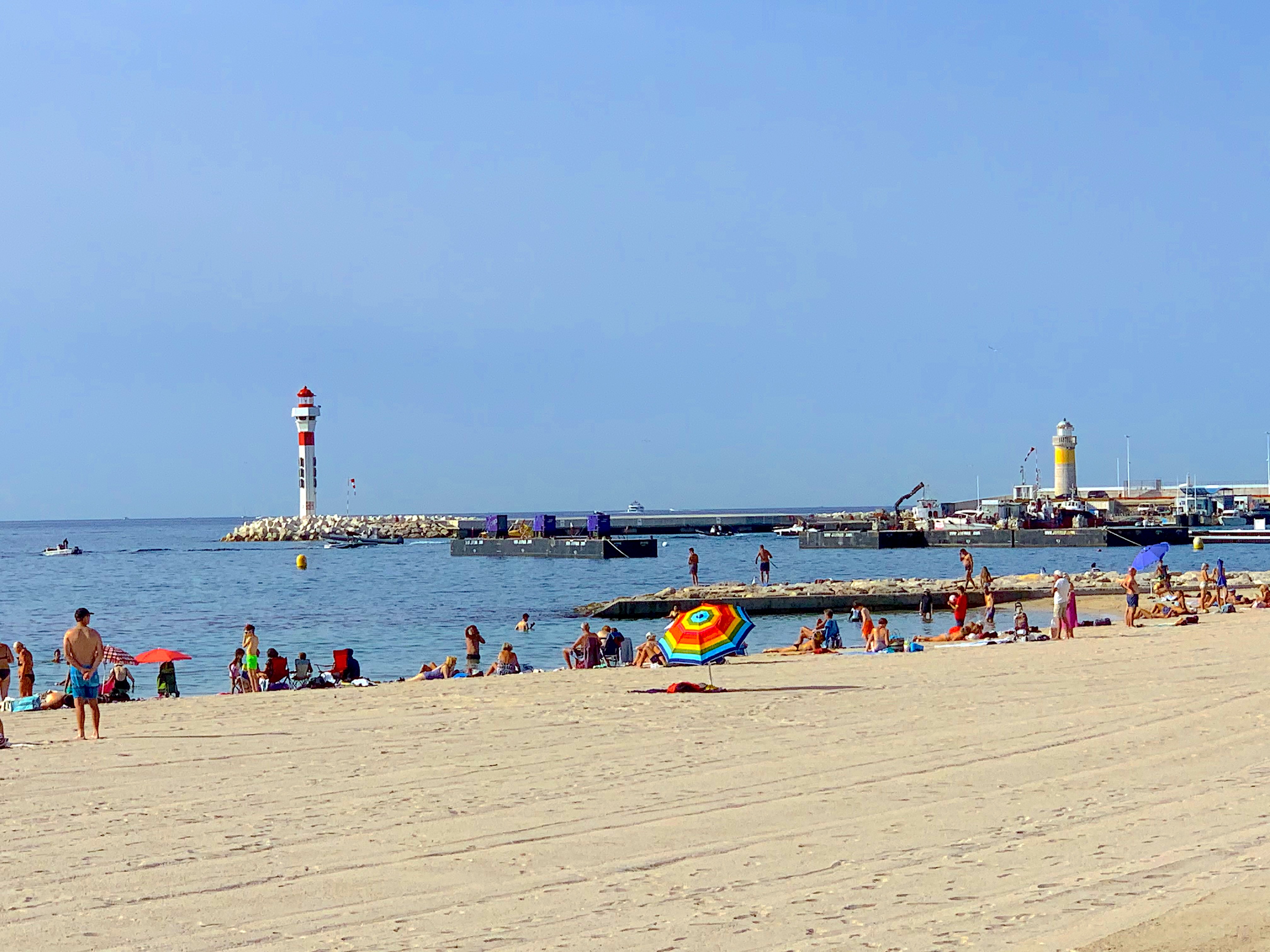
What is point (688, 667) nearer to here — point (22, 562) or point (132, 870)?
point (132, 870)

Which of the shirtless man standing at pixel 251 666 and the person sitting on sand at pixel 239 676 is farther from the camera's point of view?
the person sitting on sand at pixel 239 676

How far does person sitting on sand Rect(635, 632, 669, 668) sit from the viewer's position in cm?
1886

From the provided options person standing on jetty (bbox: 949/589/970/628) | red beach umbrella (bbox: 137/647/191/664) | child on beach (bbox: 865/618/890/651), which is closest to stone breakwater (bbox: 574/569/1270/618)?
person standing on jetty (bbox: 949/589/970/628)

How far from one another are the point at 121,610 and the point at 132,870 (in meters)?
35.7

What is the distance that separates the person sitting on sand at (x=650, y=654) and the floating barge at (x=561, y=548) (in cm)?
5221

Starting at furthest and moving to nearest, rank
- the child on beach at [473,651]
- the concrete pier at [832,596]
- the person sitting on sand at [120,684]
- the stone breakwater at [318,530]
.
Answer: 1. the stone breakwater at [318,530]
2. the concrete pier at [832,596]
3. the child on beach at [473,651]
4. the person sitting on sand at [120,684]

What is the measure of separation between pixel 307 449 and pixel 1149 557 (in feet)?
268

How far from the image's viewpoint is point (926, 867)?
6703 millimetres

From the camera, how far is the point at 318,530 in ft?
363

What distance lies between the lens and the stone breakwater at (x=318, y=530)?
110m

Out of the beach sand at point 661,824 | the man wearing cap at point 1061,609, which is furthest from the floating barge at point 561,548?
the beach sand at point 661,824

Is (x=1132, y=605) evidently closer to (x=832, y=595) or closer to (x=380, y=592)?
(x=832, y=595)

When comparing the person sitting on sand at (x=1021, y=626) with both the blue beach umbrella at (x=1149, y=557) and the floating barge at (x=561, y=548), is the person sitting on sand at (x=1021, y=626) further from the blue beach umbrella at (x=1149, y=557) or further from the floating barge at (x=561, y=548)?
the floating barge at (x=561, y=548)

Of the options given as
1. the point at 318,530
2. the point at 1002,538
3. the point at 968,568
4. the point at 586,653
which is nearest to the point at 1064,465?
the point at 1002,538
